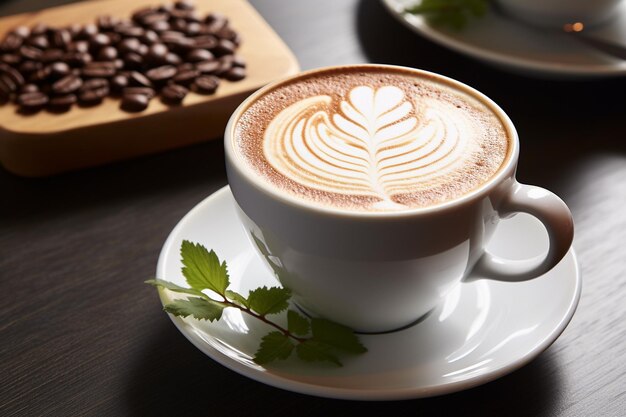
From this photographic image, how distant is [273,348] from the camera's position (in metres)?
0.74

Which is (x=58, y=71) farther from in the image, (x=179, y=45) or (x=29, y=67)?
(x=179, y=45)

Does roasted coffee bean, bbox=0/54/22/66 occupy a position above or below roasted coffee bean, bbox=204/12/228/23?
above

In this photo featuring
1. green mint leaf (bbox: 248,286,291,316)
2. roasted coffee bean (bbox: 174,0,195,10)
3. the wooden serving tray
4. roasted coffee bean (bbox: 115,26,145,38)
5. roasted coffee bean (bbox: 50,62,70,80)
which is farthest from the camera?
roasted coffee bean (bbox: 174,0,195,10)

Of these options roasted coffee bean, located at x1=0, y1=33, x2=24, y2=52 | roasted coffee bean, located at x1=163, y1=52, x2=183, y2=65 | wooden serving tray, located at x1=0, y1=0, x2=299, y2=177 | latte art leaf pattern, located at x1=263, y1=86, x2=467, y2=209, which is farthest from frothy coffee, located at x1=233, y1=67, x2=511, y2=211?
roasted coffee bean, located at x1=0, y1=33, x2=24, y2=52

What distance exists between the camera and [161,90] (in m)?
1.23

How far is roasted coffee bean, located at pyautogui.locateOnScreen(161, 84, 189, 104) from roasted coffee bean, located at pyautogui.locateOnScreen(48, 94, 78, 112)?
138 mm

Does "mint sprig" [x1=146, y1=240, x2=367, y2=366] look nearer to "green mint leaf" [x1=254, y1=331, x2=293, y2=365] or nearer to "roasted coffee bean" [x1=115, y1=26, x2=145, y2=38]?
"green mint leaf" [x1=254, y1=331, x2=293, y2=365]

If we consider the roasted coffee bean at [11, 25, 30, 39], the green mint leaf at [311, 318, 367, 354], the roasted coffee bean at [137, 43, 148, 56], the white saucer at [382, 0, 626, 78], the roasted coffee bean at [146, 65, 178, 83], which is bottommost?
the white saucer at [382, 0, 626, 78]

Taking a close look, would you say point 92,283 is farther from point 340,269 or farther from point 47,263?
point 340,269

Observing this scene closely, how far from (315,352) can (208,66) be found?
662 mm

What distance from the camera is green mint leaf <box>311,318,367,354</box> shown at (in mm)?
760

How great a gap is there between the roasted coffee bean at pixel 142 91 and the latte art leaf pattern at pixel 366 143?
1.34 feet

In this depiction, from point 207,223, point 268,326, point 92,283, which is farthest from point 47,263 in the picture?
point 268,326

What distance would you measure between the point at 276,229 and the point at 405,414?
22 cm
